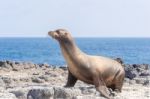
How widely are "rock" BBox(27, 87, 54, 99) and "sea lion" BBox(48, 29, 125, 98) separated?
169 cm

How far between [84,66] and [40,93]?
1.98 meters

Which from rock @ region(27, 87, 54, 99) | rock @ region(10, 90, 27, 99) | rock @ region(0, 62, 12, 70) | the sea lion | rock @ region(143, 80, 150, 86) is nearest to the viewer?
rock @ region(27, 87, 54, 99)

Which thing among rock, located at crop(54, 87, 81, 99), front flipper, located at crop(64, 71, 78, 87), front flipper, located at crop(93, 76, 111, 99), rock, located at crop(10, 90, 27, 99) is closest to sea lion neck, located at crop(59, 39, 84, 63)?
front flipper, located at crop(64, 71, 78, 87)

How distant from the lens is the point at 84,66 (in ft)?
48.4

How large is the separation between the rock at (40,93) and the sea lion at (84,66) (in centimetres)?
169

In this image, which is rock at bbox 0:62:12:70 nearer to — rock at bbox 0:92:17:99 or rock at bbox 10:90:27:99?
rock at bbox 0:92:17:99

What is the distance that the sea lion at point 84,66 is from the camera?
14766 mm

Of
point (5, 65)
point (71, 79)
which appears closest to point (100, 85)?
point (71, 79)

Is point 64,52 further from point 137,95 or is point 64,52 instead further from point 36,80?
point 36,80

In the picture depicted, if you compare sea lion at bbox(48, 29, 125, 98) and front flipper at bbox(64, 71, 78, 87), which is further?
front flipper at bbox(64, 71, 78, 87)

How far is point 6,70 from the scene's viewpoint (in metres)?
25.0

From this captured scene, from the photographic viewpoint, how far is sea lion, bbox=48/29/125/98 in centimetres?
1477

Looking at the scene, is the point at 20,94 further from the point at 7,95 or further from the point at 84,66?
the point at 84,66
